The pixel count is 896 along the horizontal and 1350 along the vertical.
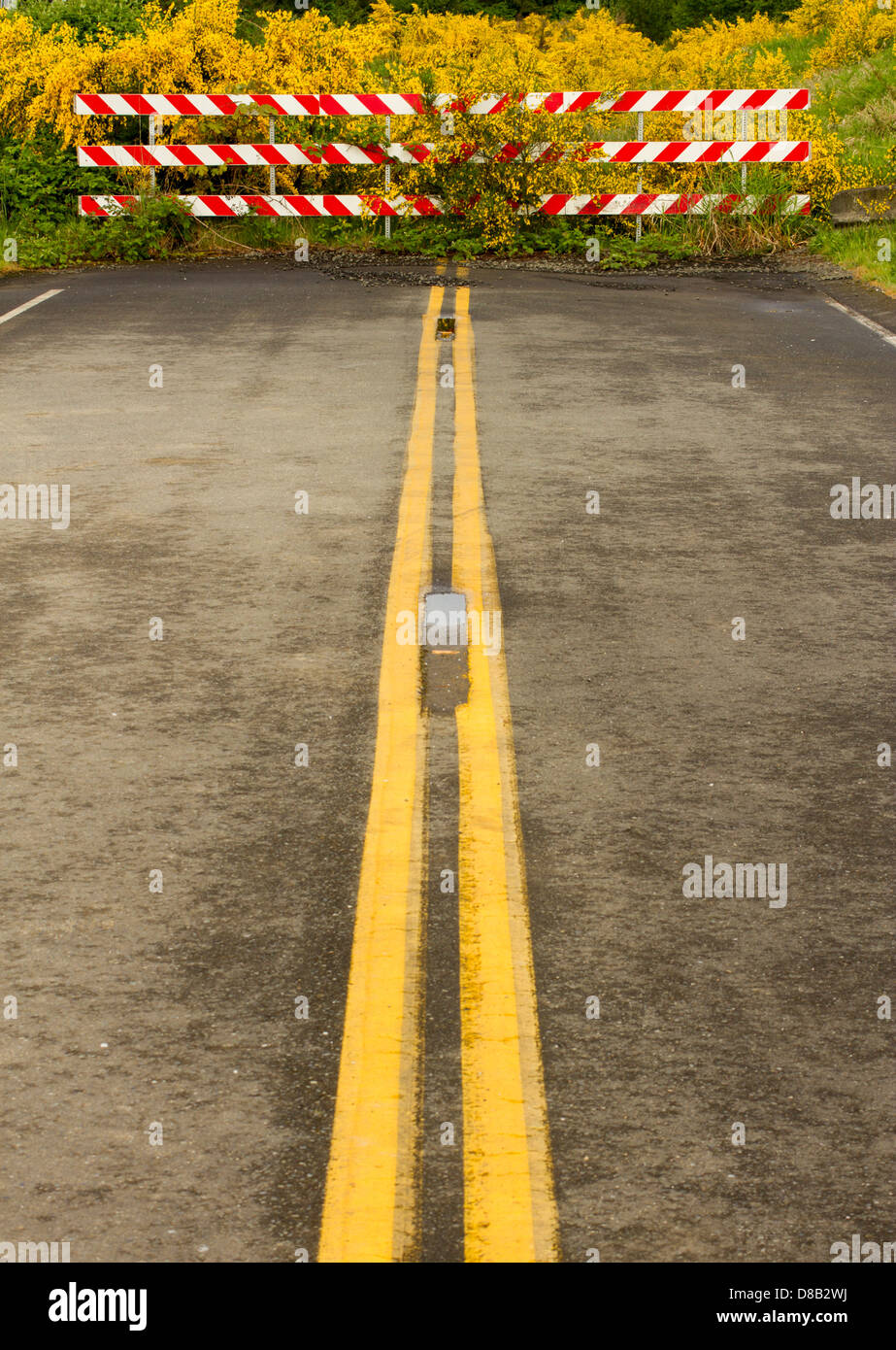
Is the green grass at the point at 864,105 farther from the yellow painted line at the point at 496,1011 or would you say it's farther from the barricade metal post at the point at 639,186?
the yellow painted line at the point at 496,1011

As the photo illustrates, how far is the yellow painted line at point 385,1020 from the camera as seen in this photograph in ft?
11.7

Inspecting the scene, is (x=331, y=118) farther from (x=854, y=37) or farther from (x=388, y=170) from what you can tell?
(x=854, y=37)

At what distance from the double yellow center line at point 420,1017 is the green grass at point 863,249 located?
12.6m

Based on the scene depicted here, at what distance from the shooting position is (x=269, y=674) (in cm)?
671

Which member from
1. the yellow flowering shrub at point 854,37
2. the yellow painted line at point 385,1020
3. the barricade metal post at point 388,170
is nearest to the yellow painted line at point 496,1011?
the yellow painted line at point 385,1020

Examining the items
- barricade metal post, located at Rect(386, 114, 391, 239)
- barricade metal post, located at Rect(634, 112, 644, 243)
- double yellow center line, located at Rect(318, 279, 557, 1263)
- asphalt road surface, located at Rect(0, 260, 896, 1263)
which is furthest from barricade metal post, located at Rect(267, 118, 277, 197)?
double yellow center line, located at Rect(318, 279, 557, 1263)

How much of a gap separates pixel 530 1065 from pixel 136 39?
21216 mm

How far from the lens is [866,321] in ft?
51.7

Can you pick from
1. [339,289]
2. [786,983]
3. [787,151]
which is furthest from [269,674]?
[787,151]

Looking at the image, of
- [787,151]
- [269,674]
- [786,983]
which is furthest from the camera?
[787,151]

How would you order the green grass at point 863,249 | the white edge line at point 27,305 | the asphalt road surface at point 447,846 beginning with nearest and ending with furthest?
the asphalt road surface at point 447,846
the white edge line at point 27,305
the green grass at point 863,249

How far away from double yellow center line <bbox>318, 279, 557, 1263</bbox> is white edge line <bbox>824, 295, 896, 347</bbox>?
29.6 ft

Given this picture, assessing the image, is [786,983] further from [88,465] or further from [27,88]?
[27,88]

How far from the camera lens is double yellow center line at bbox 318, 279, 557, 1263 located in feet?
11.7
